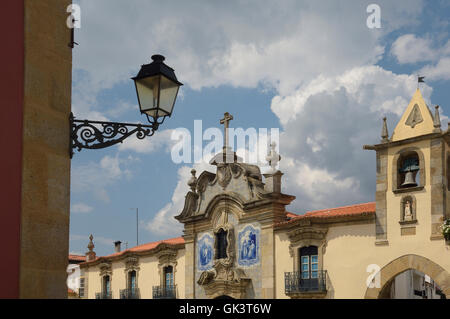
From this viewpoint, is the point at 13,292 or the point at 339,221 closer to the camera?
the point at 13,292

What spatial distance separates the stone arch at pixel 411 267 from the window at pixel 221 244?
26.1ft

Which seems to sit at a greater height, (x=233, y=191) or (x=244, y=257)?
(x=233, y=191)

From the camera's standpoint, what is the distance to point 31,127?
5.33 m

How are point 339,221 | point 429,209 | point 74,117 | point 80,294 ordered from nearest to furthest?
point 74,117 < point 429,209 < point 339,221 < point 80,294

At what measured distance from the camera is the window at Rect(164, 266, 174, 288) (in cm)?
2942

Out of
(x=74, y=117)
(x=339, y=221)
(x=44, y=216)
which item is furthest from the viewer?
(x=339, y=221)

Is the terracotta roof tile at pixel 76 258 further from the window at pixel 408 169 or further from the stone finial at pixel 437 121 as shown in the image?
the stone finial at pixel 437 121

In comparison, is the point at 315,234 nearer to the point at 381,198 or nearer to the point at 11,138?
the point at 381,198

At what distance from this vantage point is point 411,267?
18.6m

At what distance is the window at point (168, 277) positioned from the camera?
96.5 feet

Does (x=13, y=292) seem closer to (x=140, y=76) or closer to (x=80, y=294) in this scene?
(x=140, y=76)

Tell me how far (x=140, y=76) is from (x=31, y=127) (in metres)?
1.24

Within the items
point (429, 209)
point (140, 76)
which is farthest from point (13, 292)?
point (429, 209)
